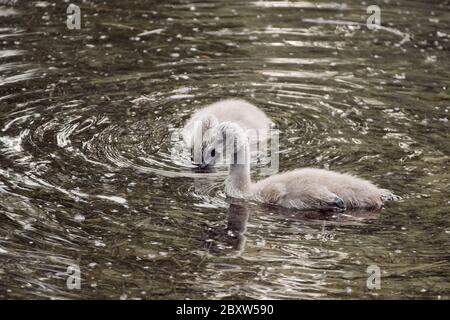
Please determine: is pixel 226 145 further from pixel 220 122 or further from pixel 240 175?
pixel 220 122

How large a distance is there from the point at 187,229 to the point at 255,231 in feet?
1.89

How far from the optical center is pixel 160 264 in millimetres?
7781

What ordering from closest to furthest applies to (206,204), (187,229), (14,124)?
(187,229) < (206,204) < (14,124)

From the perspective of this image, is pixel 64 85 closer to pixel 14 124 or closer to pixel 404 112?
pixel 14 124

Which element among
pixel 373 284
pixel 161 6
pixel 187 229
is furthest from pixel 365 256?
pixel 161 6

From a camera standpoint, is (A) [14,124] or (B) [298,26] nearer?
(A) [14,124]

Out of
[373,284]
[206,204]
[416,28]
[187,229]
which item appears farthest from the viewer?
[416,28]

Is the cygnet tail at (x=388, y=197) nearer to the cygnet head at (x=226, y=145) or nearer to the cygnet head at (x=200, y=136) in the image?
the cygnet head at (x=226, y=145)

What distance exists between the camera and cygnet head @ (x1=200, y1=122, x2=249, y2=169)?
9562 mm

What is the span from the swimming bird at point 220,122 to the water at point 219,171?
0.73 ft

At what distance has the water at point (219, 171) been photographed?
773 cm

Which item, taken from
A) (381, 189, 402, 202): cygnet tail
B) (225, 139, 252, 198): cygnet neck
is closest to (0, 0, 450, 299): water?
(381, 189, 402, 202): cygnet tail

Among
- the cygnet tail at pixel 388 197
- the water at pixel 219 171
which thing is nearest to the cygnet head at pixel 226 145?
the water at pixel 219 171

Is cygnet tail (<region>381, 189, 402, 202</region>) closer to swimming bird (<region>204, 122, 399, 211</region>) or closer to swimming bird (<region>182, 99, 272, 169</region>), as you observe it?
swimming bird (<region>204, 122, 399, 211</region>)
